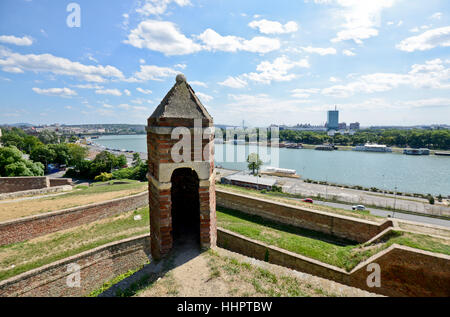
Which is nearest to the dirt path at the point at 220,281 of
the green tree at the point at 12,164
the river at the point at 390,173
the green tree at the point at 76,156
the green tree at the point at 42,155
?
the green tree at the point at 12,164

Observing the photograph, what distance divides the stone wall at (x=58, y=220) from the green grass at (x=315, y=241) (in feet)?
19.3

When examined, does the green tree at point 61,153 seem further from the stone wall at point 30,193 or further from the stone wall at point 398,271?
the stone wall at point 398,271

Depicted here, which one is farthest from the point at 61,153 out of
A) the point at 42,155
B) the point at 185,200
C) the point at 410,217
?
the point at 410,217

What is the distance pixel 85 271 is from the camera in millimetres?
7891

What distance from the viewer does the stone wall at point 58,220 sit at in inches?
354

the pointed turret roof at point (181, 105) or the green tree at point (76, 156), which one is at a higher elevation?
the pointed turret roof at point (181, 105)

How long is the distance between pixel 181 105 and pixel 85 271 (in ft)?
25.1

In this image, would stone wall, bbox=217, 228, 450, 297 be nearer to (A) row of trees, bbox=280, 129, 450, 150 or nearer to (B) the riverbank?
(B) the riverbank

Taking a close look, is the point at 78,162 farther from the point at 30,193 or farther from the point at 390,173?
the point at 390,173

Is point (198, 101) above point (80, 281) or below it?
above

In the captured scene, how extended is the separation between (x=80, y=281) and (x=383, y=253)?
34.0 feet
